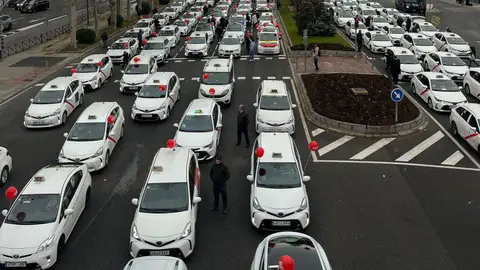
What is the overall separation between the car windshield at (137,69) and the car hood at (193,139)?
10347mm

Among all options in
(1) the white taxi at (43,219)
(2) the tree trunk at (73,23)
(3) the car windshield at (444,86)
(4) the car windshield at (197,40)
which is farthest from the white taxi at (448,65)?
(2) the tree trunk at (73,23)

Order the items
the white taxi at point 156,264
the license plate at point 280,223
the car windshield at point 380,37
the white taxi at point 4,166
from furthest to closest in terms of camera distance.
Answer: the car windshield at point 380,37 < the white taxi at point 4,166 < the license plate at point 280,223 < the white taxi at point 156,264

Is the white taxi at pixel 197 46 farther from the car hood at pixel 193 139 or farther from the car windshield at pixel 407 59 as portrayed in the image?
the car hood at pixel 193 139

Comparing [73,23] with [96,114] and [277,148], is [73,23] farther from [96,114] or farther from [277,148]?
[277,148]

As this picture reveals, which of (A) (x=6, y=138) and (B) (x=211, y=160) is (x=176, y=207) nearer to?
(B) (x=211, y=160)

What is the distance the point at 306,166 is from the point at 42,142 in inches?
441

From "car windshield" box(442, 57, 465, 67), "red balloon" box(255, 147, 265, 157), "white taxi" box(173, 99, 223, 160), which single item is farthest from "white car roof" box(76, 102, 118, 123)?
"car windshield" box(442, 57, 465, 67)

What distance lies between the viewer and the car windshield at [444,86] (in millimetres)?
24044

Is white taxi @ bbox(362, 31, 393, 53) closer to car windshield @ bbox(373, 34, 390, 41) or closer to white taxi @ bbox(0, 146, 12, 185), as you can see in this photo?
A: car windshield @ bbox(373, 34, 390, 41)

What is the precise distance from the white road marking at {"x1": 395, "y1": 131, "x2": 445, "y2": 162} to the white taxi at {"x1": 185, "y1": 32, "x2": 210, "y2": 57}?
65.1 ft

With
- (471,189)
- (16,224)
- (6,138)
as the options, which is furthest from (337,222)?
(6,138)

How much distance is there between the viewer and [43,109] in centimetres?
2162

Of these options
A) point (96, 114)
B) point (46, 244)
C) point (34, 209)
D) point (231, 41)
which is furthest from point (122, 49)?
point (46, 244)

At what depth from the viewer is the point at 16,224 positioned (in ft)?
39.2
